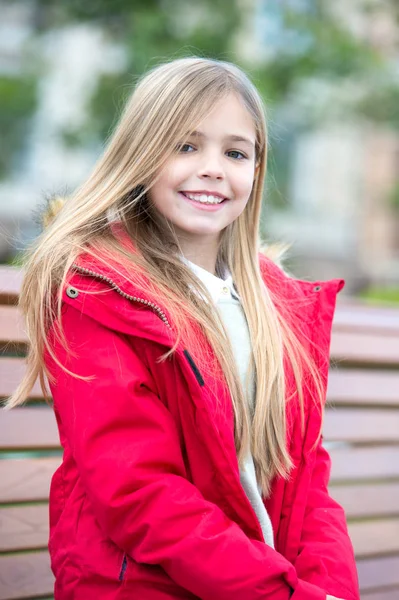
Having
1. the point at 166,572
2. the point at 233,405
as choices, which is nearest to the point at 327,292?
the point at 233,405

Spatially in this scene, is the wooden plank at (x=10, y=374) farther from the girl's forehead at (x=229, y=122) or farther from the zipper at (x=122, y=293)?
the girl's forehead at (x=229, y=122)

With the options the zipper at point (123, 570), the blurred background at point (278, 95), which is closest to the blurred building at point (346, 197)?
the blurred background at point (278, 95)

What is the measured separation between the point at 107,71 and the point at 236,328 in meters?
11.1

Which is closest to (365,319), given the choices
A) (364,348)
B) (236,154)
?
(364,348)

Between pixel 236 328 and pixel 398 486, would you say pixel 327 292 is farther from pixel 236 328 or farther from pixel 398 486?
pixel 398 486

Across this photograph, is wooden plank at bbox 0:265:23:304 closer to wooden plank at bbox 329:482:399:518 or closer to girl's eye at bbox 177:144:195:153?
girl's eye at bbox 177:144:195:153

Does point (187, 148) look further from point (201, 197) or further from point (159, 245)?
point (159, 245)

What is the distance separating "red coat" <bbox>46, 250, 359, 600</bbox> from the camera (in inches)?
63.6

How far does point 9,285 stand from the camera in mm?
2363

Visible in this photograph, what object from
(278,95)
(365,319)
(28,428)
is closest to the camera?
(28,428)

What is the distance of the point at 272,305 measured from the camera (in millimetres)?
2094

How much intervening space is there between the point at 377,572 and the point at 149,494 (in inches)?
50.2

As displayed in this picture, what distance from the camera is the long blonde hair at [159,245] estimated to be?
1.80 m

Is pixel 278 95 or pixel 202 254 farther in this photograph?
pixel 278 95
